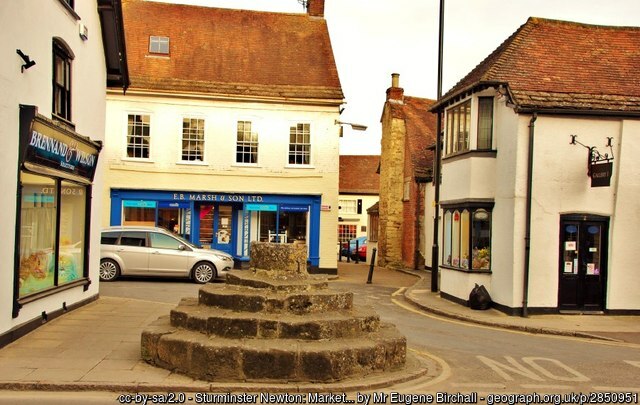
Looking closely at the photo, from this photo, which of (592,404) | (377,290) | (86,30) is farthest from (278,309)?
(377,290)

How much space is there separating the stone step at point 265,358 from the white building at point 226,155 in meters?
17.5

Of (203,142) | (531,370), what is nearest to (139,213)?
(203,142)

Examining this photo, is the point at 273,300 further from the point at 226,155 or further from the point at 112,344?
the point at 226,155

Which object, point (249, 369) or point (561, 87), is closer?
point (249, 369)

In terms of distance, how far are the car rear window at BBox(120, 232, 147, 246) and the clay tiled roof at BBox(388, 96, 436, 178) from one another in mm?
14814

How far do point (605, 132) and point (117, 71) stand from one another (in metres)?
11.9

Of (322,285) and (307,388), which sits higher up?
(322,285)

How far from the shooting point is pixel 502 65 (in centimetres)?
1662

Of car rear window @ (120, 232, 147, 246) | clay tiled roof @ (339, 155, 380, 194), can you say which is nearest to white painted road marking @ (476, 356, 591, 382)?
car rear window @ (120, 232, 147, 246)

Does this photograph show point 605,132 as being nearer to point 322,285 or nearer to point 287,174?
point 322,285

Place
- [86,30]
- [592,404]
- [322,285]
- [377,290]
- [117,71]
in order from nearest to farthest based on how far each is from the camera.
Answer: [592,404] < [322,285] < [86,30] < [117,71] < [377,290]

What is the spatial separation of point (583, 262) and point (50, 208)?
12.0 meters

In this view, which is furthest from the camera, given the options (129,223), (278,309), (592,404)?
(129,223)

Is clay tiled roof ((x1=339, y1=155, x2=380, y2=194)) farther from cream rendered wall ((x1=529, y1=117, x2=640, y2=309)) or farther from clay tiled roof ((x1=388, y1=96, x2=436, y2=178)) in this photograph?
cream rendered wall ((x1=529, y1=117, x2=640, y2=309))
